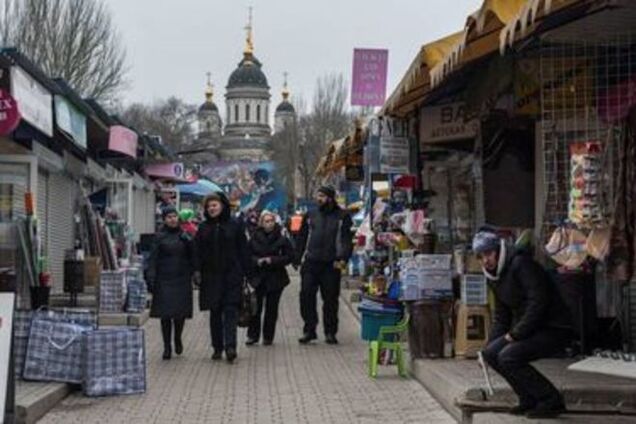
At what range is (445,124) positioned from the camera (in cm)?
1243

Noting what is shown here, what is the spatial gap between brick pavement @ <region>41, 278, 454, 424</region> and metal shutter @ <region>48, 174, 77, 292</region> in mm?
4835

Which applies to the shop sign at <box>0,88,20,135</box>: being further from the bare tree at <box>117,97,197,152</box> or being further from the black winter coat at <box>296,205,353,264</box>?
the bare tree at <box>117,97,197,152</box>

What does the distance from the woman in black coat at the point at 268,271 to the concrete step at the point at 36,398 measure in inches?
156

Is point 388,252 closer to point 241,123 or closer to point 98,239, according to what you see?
point 98,239

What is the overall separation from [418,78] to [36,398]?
4365mm

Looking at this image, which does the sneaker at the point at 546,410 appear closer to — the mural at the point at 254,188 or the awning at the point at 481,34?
the awning at the point at 481,34

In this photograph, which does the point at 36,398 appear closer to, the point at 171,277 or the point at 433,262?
the point at 171,277

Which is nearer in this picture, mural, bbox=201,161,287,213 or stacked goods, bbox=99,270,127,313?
stacked goods, bbox=99,270,127,313

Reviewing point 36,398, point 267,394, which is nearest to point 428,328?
point 267,394

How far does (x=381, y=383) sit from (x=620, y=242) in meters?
3.56

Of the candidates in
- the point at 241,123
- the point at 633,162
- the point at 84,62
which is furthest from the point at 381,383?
the point at 241,123

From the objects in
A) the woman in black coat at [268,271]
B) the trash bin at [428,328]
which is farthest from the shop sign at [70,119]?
the trash bin at [428,328]

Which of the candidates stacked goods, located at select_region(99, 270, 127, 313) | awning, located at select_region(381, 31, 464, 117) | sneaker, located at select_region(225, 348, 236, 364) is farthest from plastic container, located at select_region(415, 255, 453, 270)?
stacked goods, located at select_region(99, 270, 127, 313)

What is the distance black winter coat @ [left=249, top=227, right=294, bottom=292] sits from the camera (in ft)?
43.9
